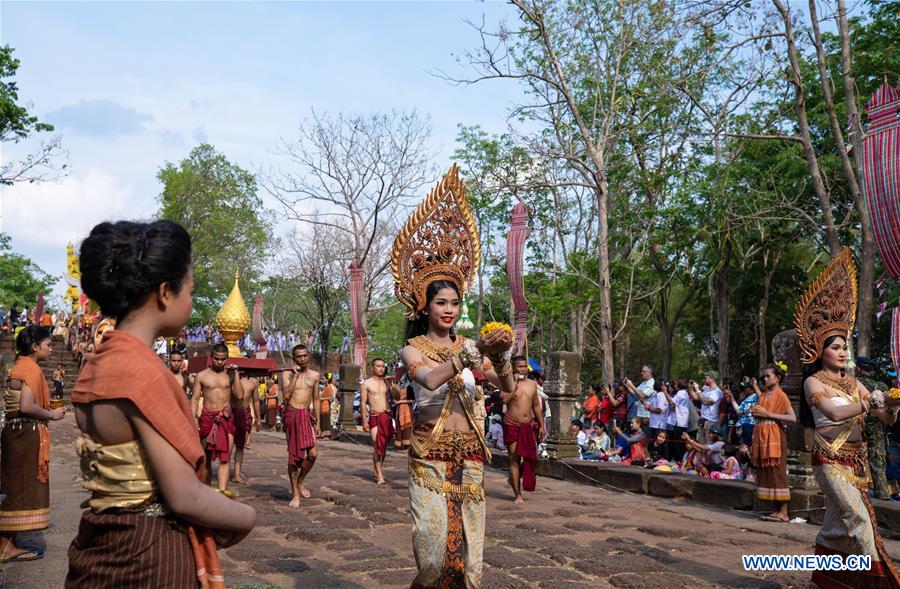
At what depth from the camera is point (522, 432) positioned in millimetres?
10141

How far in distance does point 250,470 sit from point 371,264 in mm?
15992

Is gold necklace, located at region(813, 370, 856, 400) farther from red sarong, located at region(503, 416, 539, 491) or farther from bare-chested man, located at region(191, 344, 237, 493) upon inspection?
bare-chested man, located at region(191, 344, 237, 493)

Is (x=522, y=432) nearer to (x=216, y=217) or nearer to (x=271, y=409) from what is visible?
(x=271, y=409)

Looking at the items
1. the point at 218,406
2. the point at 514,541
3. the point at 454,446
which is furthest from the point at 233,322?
the point at 454,446

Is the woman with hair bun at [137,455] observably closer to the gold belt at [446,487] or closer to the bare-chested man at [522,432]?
the gold belt at [446,487]

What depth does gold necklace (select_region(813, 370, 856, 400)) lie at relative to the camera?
545cm

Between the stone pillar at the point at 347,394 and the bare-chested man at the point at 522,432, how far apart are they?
9.52 metres

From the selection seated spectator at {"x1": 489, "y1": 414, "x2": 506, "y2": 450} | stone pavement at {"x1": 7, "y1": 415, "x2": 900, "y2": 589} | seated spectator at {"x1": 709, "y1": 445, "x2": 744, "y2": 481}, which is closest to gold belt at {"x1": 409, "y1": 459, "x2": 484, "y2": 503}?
stone pavement at {"x1": 7, "y1": 415, "x2": 900, "y2": 589}

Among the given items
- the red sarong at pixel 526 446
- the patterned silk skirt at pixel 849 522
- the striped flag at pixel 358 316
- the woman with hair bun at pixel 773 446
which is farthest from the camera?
the striped flag at pixel 358 316

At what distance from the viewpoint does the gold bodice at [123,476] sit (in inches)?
82.4

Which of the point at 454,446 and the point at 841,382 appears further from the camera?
the point at 841,382

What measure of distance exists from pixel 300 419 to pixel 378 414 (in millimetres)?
2281

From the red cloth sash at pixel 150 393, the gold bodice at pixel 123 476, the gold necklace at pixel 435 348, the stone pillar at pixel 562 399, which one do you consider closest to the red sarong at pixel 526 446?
the stone pillar at pixel 562 399

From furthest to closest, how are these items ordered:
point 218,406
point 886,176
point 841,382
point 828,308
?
point 218,406 → point 886,176 → point 828,308 → point 841,382
